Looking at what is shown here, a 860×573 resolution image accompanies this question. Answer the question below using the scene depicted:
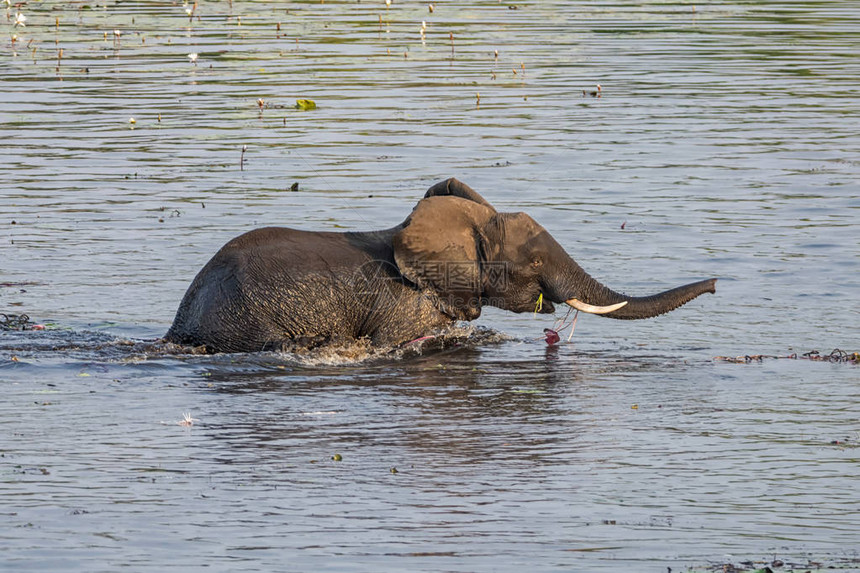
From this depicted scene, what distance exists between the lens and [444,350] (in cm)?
1184

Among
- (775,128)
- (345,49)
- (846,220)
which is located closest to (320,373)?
(846,220)

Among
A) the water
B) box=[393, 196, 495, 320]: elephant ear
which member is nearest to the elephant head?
box=[393, 196, 495, 320]: elephant ear

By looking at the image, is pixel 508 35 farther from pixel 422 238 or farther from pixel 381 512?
pixel 381 512

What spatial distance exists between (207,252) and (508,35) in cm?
1983

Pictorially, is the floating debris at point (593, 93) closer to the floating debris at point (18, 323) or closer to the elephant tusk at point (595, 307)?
the elephant tusk at point (595, 307)

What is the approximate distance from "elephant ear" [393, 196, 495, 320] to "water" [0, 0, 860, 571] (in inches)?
24.7

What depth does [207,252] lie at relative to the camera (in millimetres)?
14617

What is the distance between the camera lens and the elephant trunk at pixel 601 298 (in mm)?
11305

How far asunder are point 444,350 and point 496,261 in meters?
0.87

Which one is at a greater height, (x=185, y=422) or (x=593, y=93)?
(x=593, y=93)

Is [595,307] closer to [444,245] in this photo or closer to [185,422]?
[444,245]

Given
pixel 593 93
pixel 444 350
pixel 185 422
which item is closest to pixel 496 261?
pixel 444 350

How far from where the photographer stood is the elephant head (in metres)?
11.3

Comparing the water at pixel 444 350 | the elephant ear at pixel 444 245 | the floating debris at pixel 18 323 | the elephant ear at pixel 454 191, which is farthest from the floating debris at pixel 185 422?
the elephant ear at pixel 454 191
